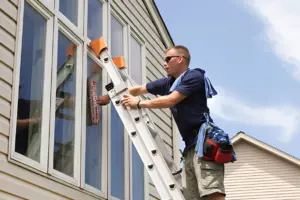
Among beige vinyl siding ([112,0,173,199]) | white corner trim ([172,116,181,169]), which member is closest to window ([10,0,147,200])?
beige vinyl siding ([112,0,173,199])

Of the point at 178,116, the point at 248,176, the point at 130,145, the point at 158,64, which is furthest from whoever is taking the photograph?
the point at 248,176

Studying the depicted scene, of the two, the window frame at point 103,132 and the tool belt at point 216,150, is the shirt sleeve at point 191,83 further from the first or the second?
the window frame at point 103,132

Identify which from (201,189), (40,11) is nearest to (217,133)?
(201,189)

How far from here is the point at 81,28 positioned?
5.38 metres

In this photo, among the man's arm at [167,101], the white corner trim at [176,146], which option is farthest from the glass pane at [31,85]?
the white corner trim at [176,146]

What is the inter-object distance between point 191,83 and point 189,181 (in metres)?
0.84

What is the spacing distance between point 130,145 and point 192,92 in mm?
1879

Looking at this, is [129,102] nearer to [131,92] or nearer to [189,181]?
[131,92]

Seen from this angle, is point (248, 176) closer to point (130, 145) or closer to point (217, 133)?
point (130, 145)

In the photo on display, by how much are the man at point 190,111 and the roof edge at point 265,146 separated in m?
18.5

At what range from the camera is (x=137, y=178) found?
6.25 meters

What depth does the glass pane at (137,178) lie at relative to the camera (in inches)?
241

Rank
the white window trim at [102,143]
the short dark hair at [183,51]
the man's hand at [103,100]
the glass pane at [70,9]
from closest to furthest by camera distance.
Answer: the short dark hair at [183,51] < the white window trim at [102,143] < the glass pane at [70,9] < the man's hand at [103,100]

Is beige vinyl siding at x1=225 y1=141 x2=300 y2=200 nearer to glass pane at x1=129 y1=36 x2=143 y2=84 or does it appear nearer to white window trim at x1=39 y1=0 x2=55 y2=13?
glass pane at x1=129 y1=36 x2=143 y2=84
